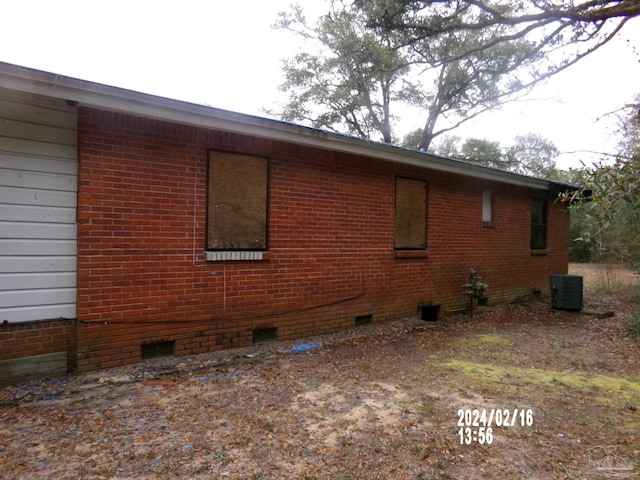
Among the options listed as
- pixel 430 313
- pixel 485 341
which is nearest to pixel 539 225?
pixel 430 313

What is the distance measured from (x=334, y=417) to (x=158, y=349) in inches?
101

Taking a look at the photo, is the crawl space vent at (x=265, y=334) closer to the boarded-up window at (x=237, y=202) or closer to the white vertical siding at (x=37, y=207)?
the boarded-up window at (x=237, y=202)

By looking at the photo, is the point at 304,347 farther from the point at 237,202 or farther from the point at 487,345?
the point at 487,345

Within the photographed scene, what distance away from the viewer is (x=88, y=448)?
112 inches

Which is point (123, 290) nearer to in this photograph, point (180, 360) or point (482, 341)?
point (180, 360)

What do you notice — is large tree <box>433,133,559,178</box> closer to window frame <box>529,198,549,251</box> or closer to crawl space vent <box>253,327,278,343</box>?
window frame <box>529,198,549,251</box>

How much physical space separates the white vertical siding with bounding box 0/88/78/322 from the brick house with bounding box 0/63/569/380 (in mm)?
13

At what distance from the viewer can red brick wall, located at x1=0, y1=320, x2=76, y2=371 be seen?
3936 millimetres

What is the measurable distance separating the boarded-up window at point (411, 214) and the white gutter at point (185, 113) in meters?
0.56

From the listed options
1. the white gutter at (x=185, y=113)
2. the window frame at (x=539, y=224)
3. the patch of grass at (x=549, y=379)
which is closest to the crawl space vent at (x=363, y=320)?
the patch of grass at (x=549, y=379)

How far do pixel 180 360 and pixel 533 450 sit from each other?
3852mm

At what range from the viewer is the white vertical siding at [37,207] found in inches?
156

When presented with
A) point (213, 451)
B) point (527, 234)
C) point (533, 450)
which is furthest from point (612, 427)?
point (527, 234)
